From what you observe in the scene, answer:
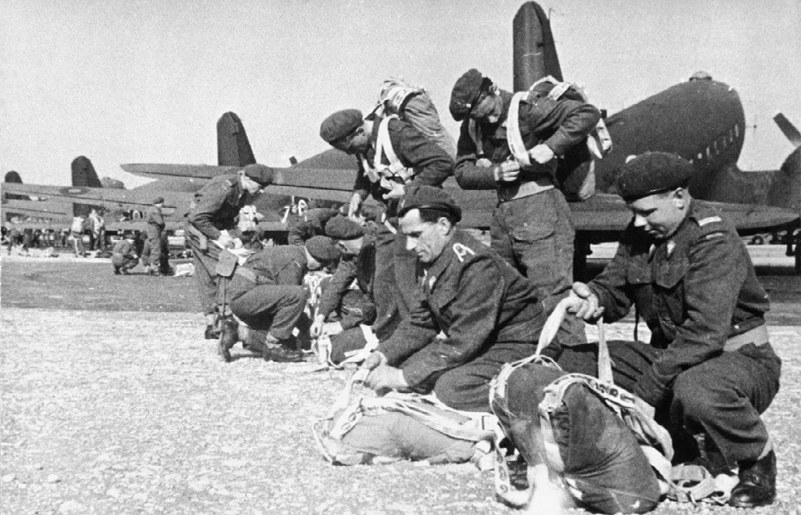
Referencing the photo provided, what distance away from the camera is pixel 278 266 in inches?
280

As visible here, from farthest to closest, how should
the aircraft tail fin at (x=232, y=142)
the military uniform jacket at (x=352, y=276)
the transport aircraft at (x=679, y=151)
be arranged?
1. the aircraft tail fin at (x=232, y=142)
2. the transport aircraft at (x=679, y=151)
3. the military uniform jacket at (x=352, y=276)

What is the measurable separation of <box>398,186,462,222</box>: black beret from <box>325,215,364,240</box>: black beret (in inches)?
112

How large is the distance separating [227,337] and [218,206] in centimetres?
154

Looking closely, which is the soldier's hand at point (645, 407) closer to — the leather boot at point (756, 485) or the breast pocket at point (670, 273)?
the leather boot at point (756, 485)

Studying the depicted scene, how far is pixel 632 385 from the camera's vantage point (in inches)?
143

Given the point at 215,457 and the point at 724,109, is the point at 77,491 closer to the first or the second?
the point at 215,457

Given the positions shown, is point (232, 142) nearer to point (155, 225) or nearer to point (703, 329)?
point (155, 225)

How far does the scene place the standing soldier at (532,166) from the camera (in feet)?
16.5

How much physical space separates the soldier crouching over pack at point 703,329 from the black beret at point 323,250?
13.1 ft

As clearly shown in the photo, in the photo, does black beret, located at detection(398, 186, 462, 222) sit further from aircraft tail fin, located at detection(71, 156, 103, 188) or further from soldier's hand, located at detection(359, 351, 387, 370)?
aircraft tail fin, located at detection(71, 156, 103, 188)

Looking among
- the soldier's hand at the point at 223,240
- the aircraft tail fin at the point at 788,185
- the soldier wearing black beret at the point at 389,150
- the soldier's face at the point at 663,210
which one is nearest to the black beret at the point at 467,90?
the soldier wearing black beret at the point at 389,150

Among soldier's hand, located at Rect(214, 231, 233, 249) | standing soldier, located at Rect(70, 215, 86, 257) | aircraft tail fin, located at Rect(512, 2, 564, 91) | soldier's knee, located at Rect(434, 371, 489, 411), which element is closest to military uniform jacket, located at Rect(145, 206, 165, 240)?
aircraft tail fin, located at Rect(512, 2, 564, 91)

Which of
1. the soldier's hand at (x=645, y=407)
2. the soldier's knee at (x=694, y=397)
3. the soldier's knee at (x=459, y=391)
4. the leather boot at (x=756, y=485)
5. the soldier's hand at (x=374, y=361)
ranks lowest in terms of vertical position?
the leather boot at (x=756, y=485)

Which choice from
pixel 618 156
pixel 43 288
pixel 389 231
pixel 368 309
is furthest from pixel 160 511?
pixel 618 156
